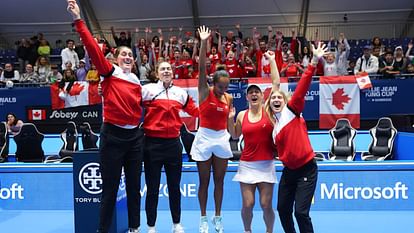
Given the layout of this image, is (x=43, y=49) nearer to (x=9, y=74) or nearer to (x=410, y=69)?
(x=9, y=74)

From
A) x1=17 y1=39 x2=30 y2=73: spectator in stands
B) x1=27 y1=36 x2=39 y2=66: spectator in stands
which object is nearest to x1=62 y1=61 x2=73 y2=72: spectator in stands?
x1=27 y1=36 x2=39 y2=66: spectator in stands

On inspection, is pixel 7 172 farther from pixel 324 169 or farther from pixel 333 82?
pixel 333 82

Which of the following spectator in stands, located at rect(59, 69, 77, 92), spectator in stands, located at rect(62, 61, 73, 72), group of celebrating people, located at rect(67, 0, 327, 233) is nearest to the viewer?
group of celebrating people, located at rect(67, 0, 327, 233)

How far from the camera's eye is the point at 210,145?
5.42 m

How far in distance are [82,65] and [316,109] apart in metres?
6.71

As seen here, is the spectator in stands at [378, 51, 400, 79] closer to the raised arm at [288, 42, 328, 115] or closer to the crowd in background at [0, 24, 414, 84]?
the crowd in background at [0, 24, 414, 84]

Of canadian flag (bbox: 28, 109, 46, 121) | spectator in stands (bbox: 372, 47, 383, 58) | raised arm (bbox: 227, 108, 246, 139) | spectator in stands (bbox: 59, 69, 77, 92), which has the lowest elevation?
canadian flag (bbox: 28, 109, 46, 121)

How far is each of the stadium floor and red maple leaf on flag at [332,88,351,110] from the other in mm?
5701

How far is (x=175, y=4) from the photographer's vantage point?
20.6 m

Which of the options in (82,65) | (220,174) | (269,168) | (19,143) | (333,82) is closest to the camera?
(269,168)

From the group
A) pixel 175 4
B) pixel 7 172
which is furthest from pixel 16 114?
pixel 175 4

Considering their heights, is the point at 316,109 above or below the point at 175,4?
below

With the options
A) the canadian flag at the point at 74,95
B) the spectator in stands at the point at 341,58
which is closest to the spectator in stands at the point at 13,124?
the canadian flag at the point at 74,95

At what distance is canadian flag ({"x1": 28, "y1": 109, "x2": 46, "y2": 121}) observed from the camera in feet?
44.1
